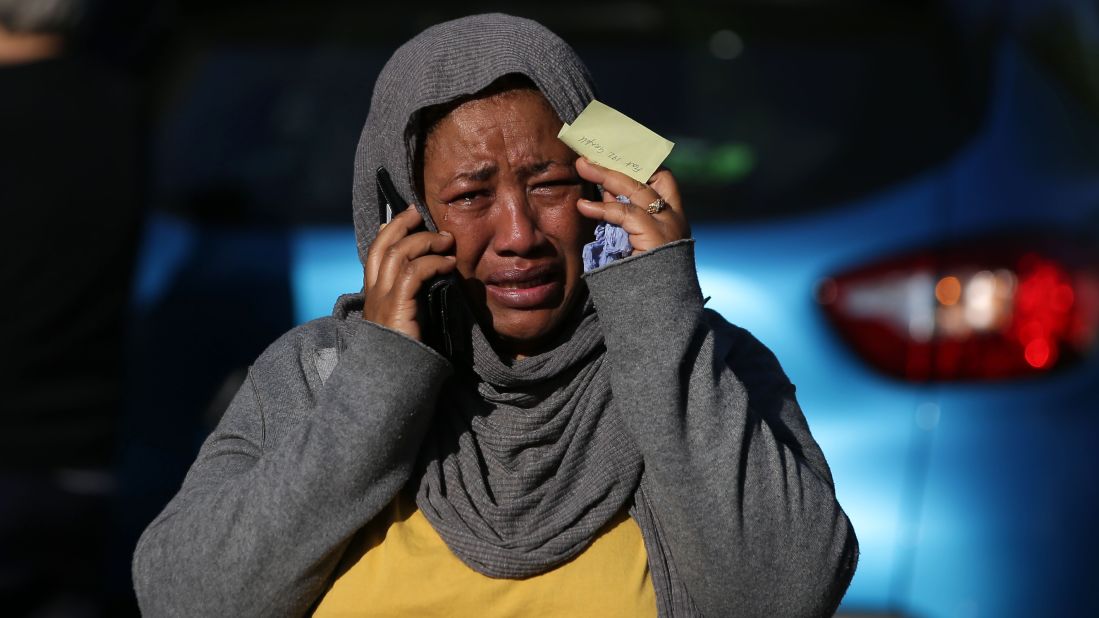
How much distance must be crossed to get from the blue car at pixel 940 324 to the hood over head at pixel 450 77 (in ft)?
2.72

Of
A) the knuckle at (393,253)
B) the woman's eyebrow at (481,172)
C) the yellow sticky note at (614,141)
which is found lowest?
the knuckle at (393,253)

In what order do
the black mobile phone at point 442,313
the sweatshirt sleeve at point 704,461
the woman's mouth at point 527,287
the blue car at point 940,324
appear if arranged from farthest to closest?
the blue car at point 940,324, the woman's mouth at point 527,287, the black mobile phone at point 442,313, the sweatshirt sleeve at point 704,461

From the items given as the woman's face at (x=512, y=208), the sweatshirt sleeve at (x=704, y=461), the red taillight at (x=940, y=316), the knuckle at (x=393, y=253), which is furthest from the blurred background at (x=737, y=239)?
the knuckle at (x=393, y=253)

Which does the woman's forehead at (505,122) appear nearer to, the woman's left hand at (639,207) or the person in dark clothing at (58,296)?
the woman's left hand at (639,207)

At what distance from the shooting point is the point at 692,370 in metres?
2.15

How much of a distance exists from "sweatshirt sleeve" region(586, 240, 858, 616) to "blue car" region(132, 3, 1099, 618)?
862mm

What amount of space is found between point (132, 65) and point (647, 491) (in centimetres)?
280

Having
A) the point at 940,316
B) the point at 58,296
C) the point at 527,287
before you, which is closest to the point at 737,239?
the point at 940,316

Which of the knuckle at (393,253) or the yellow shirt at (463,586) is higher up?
the knuckle at (393,253)

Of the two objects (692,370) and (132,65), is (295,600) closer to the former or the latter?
(692,370)

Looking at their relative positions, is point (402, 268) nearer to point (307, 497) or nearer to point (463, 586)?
→ point (307, 497)

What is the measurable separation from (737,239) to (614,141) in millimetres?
948

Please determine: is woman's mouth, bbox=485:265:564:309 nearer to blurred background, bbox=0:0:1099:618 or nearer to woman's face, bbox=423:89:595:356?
woman's face, bbox=423:89:595:356

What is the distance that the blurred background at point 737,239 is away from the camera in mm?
3027
